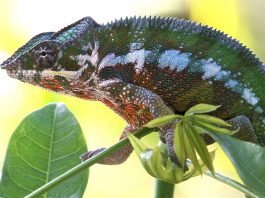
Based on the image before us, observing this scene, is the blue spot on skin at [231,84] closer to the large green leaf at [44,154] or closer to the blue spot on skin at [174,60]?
the blue spot on skin at [174,60]

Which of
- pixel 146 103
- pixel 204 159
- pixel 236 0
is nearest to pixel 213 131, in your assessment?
pixel 204 159

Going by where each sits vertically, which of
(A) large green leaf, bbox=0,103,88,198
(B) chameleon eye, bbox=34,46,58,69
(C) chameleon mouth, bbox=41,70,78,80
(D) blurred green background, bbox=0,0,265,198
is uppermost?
(D) blurred green background, bbox=0,0,265,198

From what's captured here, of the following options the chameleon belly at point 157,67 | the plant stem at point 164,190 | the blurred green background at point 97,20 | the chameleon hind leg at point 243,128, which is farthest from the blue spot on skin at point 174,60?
the blurred green background at point 97,20

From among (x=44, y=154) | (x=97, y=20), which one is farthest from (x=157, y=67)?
(x=97, y=20)

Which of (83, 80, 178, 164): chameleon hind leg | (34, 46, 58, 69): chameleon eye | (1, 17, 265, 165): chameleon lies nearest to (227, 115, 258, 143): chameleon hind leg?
(1, 17, 265, 165): chameleon

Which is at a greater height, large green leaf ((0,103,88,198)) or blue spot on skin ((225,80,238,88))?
blue spot on skin ((225,80,238,88))

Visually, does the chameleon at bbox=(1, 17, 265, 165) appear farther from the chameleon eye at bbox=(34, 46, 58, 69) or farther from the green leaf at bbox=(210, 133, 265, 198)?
the green leaf at bbox=(210, 133, 265, 198)

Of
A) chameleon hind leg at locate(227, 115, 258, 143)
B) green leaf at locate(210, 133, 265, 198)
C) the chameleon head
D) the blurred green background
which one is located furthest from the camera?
the blurred green background
